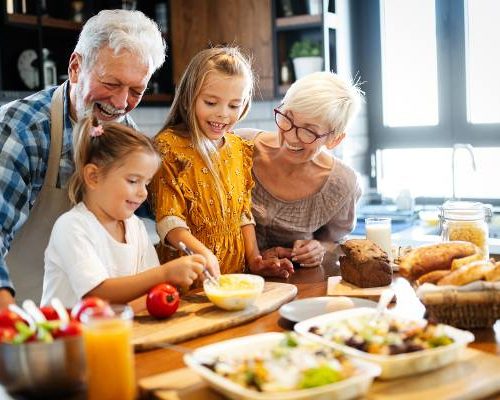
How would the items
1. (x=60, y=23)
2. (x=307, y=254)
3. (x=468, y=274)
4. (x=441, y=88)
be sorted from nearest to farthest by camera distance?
(x=468, y=274) < (x=307, y=254) < (x=60, y=23) < (x=441, y=88)

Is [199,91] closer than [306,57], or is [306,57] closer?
[199,91]

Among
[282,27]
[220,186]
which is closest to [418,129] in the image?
[282,27]

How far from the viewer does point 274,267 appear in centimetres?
238

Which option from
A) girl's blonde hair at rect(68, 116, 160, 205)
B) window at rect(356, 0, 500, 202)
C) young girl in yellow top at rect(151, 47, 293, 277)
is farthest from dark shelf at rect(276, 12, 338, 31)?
girl's blonde hair at rect(68, 116, 160, 205)

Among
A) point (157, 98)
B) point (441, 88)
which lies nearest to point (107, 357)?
point (157, 98)

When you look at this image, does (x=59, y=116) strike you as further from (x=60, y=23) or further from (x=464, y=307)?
(x=60, y=23)

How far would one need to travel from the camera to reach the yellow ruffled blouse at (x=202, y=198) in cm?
235

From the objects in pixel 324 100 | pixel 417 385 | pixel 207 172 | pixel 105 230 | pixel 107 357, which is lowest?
pixel 417 385

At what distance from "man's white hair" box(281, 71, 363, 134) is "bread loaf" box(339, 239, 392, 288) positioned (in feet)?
1.82

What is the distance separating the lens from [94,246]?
201 cm

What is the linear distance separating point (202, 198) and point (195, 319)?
670mm

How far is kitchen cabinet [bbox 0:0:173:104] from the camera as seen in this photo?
3471 millimetres

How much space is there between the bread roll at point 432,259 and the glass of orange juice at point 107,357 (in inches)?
32.5

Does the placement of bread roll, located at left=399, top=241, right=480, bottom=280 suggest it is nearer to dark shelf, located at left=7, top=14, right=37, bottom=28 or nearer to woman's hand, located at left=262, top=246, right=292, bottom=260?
woman's hand, located at left=262, top=246, right=292, bottom=260
